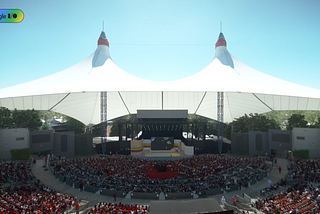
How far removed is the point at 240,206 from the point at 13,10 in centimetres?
1733

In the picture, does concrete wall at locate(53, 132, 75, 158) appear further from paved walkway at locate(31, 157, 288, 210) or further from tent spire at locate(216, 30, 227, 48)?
tent spire at locate(216, 30, 227, 48)

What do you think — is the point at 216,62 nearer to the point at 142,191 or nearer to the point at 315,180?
the point at 315,180

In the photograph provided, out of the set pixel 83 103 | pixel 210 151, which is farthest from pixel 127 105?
pixel 210 151

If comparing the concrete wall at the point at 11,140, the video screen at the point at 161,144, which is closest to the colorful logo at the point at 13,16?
the concrete wall at the point at 11,140

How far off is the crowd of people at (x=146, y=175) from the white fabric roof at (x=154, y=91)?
24.2 ft

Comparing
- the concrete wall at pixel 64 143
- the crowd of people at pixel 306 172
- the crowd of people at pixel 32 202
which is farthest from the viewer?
the concrete wall at pixel 64 143

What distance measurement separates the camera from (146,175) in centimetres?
1731

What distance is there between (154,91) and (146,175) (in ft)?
34.8

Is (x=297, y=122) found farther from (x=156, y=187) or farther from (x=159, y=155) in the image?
(x=156, y=187)

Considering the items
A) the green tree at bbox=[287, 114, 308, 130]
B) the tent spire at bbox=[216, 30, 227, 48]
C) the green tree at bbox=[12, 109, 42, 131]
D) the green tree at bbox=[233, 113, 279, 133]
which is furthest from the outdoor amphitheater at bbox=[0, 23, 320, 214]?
the green tree at bbox=[12, 109, 42, 131]

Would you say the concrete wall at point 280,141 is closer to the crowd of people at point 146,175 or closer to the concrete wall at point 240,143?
the concrete wall at point 240,143

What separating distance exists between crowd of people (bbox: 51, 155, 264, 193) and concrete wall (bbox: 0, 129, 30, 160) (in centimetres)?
640

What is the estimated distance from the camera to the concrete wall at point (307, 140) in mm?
23938

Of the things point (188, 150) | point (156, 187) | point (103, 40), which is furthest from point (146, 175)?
point (103, 40)
